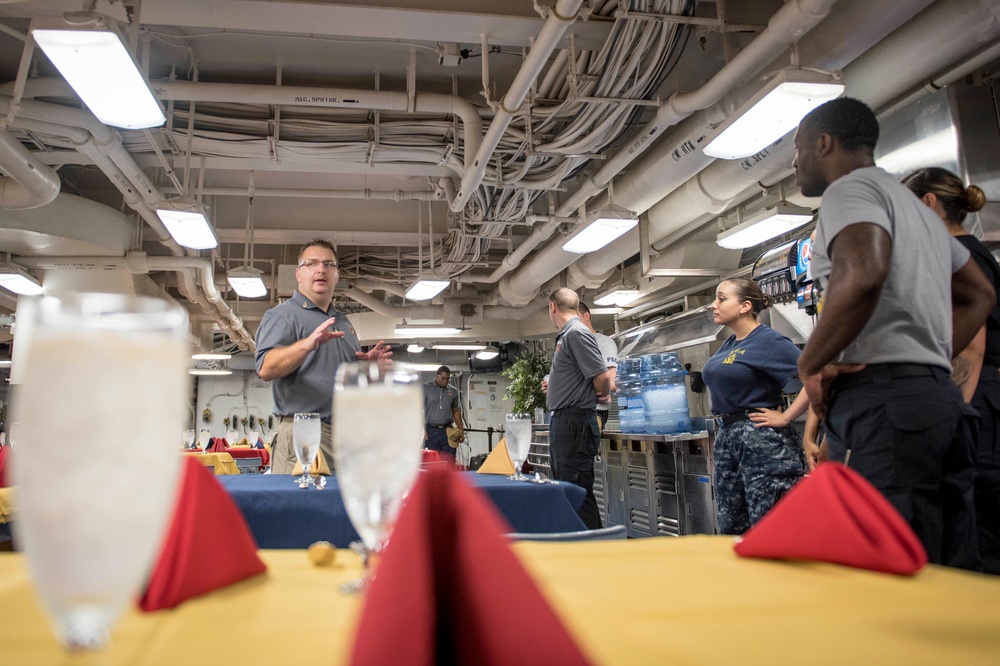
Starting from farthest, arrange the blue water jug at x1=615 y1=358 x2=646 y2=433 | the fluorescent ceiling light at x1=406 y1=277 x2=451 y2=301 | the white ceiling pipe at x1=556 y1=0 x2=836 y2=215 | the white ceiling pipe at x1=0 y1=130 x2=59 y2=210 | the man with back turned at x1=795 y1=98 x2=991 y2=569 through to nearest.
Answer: the fluorescent ceiling light at x1=406 y1=277 x2=451 y2=301 → the blue water jug at x1=615 y1=358 x2=646 y2=433 → the white ceiling pipe at x1=0 y1=130 x2=59 y2=210 → the white ceiling pipe at x1=556 y1=0 x2=836 y2=215 → the man with back turned at x1=795 y1=98 x2=991 y2=569

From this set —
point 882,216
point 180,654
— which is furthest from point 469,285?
point 180,654

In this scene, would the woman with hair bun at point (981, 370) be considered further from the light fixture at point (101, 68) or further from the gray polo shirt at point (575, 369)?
the light fixture at point (101, 68)

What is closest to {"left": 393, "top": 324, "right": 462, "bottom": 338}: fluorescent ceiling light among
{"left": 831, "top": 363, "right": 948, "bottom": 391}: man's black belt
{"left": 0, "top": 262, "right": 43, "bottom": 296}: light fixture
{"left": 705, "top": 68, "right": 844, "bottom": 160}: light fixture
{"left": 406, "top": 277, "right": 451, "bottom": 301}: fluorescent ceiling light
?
{"left": 406, "top": 277, "right": 451, "bottom": 301}: fluorescent ceiling light

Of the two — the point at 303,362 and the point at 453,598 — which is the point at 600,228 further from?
the point at 453,598

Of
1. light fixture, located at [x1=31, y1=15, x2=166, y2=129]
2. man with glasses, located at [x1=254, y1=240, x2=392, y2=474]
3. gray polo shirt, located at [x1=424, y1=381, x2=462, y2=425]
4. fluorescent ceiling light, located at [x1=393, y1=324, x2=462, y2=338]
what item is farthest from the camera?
fluorescent ceiling light, located at [x1=393, y1=324, x2=462, y2=338]

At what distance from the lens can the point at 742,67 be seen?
9.25 feet

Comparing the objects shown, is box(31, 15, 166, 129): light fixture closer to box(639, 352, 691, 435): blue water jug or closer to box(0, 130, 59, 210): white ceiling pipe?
box(0, 130, 59, 210): white ceiling pipe

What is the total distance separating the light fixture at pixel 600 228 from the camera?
13.6 ft

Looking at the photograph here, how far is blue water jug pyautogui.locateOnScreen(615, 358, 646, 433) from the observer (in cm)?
544

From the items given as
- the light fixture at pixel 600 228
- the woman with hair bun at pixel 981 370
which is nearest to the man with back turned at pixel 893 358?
the woman with hair bun at pixel 981 370

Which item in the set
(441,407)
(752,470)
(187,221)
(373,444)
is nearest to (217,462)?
(187,221)

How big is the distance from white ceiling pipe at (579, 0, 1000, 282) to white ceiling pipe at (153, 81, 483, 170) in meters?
1.74

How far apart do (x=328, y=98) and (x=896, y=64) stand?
315cm

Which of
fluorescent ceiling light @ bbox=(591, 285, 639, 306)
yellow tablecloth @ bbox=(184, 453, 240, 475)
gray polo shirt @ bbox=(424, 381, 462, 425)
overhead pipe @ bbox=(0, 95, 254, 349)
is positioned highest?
overhead pipe @ bbox=(0, 95, 254, 349)
